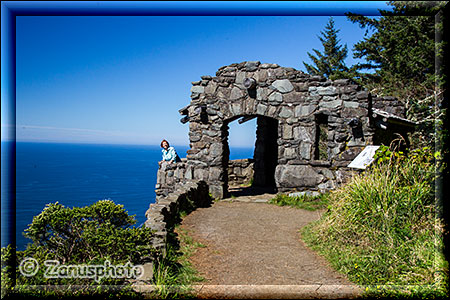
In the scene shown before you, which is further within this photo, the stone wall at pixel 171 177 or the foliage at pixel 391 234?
the stone wall at pixel 171 177

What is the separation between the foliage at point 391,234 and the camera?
12.6 ft

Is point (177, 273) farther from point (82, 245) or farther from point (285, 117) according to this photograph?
point (285, 117)

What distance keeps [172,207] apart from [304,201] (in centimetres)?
375

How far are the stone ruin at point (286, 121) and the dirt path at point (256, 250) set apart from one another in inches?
64.2

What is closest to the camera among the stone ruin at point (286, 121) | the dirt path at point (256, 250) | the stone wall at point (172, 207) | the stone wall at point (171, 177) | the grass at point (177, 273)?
the grass at point (177, 273)

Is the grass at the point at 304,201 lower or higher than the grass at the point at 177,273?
higher

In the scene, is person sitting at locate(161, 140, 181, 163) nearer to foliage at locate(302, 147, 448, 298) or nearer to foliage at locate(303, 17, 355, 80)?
foliage at locate(302, 147, 448, 298)

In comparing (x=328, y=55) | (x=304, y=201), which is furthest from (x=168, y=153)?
(x=328, y=55)

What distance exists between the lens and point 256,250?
5.50 metres

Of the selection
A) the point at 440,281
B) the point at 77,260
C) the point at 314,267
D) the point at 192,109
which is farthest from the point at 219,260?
the point at 192,109

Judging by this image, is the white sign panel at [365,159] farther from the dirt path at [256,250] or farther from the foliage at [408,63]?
the foliage at [408,63]

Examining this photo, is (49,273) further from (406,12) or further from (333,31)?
(333,31)

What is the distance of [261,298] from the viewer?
3.66 metres

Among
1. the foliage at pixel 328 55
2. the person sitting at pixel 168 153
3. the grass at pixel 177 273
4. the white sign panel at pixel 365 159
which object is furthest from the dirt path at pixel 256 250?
the foliage at pixel 328 55
